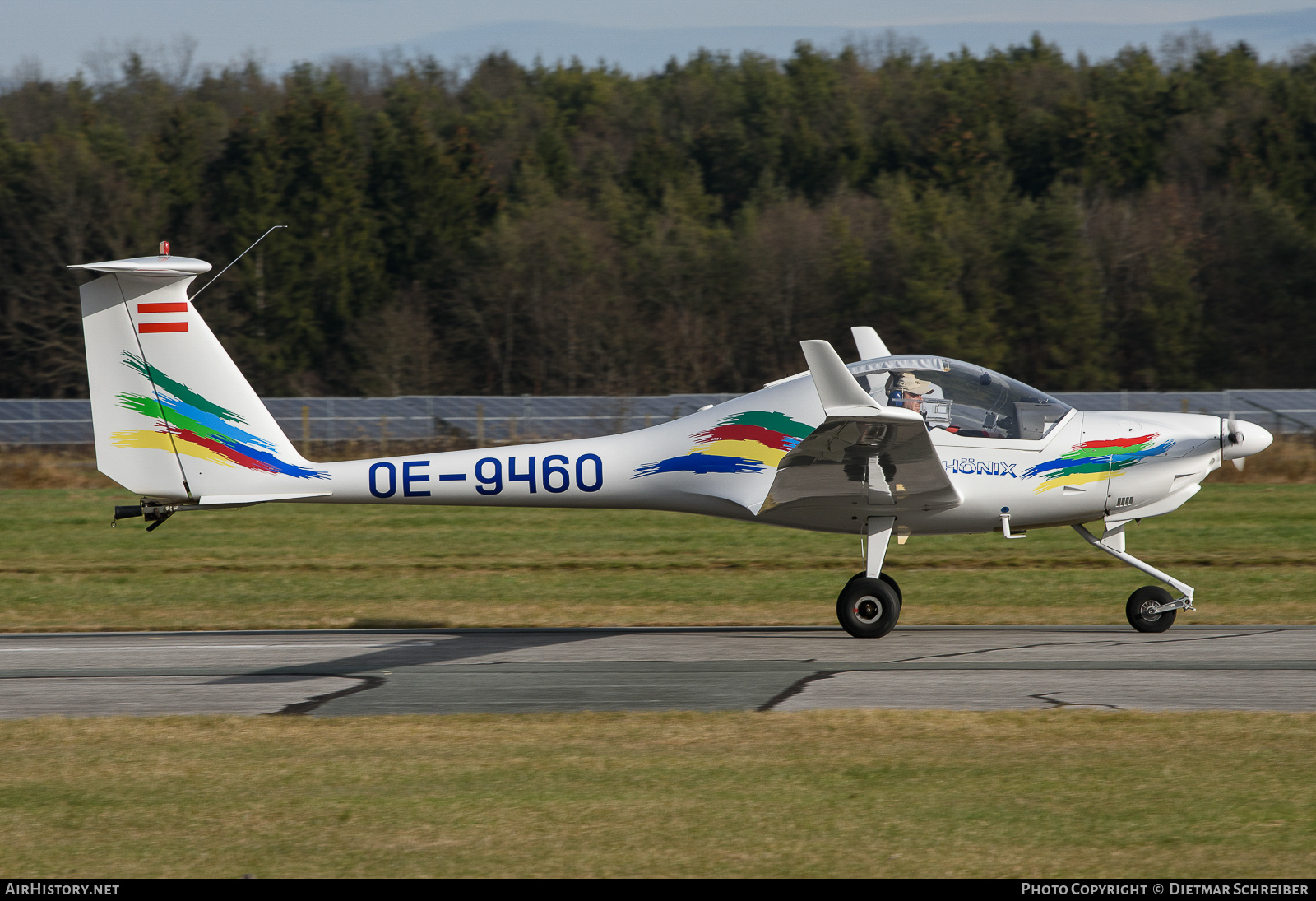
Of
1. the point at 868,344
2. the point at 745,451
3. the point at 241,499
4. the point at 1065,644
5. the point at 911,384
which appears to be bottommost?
the point at 1065,644

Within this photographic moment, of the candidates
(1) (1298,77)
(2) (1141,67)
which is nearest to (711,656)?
(1) (1298,77)

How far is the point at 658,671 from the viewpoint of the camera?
10219 mm

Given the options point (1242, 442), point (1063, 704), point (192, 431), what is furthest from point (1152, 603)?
point (192, 431)

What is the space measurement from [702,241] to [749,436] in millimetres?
41971

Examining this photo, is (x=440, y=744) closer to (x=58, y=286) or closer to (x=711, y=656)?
(x=711, y=656)

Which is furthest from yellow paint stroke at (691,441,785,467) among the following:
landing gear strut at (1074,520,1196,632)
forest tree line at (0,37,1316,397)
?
forest tree line at (0,37,1316,397)

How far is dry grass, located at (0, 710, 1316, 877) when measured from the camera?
18.2 feet

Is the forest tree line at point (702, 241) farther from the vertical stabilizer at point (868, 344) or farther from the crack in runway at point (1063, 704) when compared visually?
the crack in runway at point (1063, 704)

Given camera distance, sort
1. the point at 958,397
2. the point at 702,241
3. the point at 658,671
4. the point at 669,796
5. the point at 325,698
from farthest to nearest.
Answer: the point at 702,241
the point at 958,397
the point at 658,671
the point at 325,698
the point at 669,796

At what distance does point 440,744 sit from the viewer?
7785 mm

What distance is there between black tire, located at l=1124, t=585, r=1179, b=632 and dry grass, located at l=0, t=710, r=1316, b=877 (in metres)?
3.49

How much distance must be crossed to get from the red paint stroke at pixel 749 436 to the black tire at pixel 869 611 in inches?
54.2

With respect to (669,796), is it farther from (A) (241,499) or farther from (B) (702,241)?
(B) (702,241)

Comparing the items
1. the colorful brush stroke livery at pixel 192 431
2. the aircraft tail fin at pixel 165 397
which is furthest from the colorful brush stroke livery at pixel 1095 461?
the aircraft tail fin at pixel 165 397
